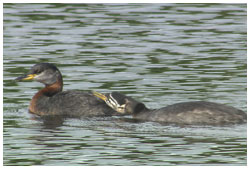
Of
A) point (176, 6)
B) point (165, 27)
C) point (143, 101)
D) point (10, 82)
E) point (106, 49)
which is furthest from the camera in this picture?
point (176, 6)

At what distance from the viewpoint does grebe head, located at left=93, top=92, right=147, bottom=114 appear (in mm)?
16672

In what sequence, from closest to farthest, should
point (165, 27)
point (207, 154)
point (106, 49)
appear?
point (207, 154) < point (106, 49) < point (165, 27)

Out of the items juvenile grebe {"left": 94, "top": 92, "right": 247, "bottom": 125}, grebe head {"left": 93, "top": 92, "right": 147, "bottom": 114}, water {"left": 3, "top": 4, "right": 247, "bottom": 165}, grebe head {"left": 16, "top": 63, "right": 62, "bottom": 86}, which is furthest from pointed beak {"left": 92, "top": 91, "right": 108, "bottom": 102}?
grebe head {"left": 16, "top": 63, "right": 62, "bottom": 86}

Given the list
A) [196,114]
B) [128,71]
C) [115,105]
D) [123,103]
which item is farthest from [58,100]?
[128,71]

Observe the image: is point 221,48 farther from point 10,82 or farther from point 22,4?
point 22,4

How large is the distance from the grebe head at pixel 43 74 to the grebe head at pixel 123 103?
157cm

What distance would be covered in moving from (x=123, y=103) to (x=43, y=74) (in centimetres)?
216

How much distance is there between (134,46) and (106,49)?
2.84 feet

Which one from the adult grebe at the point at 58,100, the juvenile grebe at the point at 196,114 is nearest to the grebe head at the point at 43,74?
the adult grebe at the point at 58,100

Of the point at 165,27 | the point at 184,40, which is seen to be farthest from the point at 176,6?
the point at 184,40

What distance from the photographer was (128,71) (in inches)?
816

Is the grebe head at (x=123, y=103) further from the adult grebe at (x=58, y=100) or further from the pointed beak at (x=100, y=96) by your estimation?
the adult grebe at (x=58, y=100)

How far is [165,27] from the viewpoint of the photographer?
88.5ft

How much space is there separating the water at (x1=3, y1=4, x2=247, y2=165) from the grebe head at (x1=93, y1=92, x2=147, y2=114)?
0.33 m
